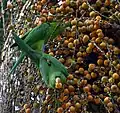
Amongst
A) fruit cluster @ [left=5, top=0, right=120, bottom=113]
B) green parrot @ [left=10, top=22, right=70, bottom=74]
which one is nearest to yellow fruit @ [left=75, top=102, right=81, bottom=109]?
fruit cluster @ [left=5, top=0, right=120, bottom=113]

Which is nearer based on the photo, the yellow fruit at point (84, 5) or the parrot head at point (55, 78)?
the parrot head at point (55, 78)

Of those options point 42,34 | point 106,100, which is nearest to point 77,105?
point 106,100

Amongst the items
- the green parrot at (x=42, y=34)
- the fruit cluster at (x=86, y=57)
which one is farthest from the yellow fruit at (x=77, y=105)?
the green parrot at (x=42, y=34)

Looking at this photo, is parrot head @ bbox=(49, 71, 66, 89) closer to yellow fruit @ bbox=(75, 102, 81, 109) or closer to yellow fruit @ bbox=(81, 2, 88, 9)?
yellow fruit @ bbox=(75, 102, 81, 109)

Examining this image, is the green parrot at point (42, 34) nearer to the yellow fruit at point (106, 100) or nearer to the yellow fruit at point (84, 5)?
the yellow fruit at point (84, 5)

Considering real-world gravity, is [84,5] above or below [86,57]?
above

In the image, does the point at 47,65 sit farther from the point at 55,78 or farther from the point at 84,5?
the point at 84,5
